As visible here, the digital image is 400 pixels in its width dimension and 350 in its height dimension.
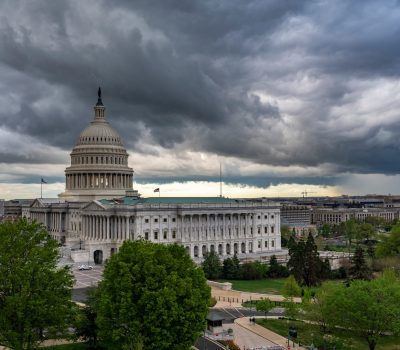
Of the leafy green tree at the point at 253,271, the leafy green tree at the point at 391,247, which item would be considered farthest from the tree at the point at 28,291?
the leafy green tree at the point at 391,247

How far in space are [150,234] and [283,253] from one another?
132 feet

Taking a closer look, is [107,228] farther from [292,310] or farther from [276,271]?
[292,310]

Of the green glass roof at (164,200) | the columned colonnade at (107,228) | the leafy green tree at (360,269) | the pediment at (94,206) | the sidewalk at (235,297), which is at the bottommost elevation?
the sidewalk at (235,297)

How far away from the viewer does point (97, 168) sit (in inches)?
6181

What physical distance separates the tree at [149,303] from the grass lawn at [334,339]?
1543 centimetres

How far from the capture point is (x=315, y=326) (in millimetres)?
65438

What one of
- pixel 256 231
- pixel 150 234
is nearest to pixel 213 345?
pixel 150 234

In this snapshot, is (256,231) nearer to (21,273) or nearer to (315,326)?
(315,326)

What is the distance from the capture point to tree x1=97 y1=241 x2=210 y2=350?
46.6 meters

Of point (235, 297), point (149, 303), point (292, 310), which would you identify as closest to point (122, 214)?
point (235, 297)

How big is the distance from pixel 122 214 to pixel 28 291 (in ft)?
271

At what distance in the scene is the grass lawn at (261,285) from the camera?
92925 millimetres

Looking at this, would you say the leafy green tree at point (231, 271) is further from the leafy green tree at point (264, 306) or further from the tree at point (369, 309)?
the tree at point (369, 309)

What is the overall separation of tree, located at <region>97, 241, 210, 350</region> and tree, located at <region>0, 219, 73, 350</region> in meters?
3.87
